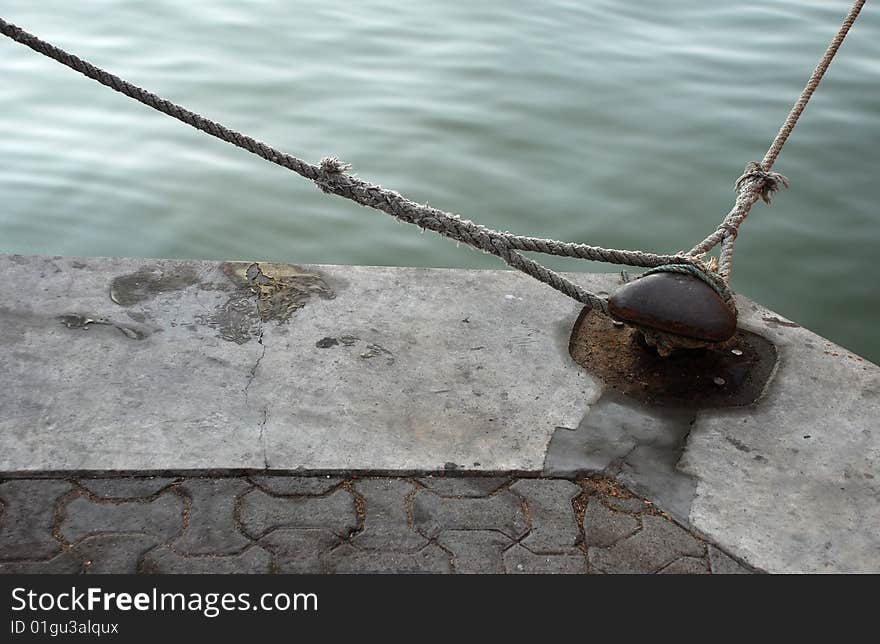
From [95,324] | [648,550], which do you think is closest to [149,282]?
[95,324]

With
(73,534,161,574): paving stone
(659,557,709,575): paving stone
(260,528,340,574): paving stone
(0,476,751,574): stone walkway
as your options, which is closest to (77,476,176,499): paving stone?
(0,476,751,574): stone walkway

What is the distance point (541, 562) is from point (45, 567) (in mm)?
1163

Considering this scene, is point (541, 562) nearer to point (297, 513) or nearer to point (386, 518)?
point (386, 518)

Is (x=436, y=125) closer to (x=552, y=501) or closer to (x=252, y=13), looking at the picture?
(x=252, y=13)

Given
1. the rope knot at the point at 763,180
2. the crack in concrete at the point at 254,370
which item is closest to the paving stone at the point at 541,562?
the crack in concrete at the point at 254,370

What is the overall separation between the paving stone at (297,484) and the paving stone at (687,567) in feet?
2.85

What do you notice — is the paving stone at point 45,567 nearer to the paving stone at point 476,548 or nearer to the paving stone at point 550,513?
the paving stone at point 476,548

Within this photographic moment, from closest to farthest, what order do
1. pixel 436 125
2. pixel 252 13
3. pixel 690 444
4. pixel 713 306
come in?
pixel 690 444 < pixel 713 306 < pixel 436 125 < pixel 252 13

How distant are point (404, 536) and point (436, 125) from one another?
3860 millimetres

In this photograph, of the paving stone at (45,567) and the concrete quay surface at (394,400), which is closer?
the paving stone at (45,567)

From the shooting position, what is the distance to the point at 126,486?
2467mm

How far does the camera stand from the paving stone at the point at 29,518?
2250 millimetres
